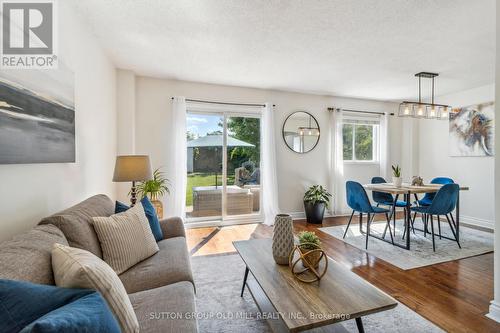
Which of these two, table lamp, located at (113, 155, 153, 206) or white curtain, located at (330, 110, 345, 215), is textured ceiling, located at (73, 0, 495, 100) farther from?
table lamp, located at (113, 155, 153, 206)

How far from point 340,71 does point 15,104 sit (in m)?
3.64

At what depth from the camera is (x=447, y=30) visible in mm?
2479

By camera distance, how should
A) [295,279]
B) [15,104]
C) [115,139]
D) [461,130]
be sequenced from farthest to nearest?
1. [461,130]
2. [115,139]
3. [295,279]
4. [15,104]

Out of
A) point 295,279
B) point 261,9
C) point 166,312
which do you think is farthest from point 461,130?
point 166,312

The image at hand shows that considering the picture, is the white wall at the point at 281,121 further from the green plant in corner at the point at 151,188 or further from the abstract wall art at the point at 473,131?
the abstract wall art at the point at 473,131

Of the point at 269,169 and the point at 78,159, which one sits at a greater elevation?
the point at 78,159

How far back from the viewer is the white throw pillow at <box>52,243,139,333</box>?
3.00ft

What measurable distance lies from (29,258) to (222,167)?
3.53 meters

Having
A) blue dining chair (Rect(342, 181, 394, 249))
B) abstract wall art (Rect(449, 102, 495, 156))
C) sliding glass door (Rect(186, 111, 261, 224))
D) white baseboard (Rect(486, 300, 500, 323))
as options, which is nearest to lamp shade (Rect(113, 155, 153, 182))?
sliding glass door (Rect(186, 111, 261, 224))

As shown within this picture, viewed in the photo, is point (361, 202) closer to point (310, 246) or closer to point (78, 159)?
point (310, 246)

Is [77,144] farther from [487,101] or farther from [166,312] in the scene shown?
[487,101]

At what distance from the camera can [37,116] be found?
1.55 metres

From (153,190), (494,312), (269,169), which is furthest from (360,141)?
(153,190)

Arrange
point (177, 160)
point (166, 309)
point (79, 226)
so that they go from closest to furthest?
point (166, 309), point (79, 226), point (177, 160)
